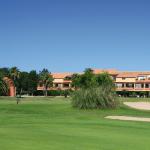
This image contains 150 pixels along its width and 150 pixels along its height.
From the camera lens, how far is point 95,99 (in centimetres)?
4181

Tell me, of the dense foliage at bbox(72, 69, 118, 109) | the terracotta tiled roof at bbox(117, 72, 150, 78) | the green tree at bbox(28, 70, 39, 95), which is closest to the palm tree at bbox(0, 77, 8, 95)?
the green tree at bbox(28, 70, 39, 95)

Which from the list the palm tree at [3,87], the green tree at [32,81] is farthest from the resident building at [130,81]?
the palm tree at [3,87]

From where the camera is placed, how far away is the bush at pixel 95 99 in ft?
137

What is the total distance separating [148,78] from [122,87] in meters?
8.94

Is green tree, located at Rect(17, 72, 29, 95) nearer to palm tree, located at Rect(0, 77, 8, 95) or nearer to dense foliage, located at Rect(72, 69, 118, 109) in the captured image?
palm tree, located at Rect(0, 77, 8, 95)

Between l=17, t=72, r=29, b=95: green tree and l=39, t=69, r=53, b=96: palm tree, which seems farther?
l=39, t=69, r=53, b=96: palm tree

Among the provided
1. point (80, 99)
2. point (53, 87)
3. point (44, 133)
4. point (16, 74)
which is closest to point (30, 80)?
point (16, 74)

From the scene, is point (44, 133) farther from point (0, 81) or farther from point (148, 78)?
point (148, 78)

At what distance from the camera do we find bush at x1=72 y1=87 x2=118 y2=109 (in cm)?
4181

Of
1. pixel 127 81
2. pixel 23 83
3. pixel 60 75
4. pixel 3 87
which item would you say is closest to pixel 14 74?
pixel 23 83

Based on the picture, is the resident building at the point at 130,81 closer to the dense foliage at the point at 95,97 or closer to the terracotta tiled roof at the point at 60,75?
the terracotta tiled roof at the point at 60,75

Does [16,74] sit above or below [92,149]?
above

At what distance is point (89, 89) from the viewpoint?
1671 inches

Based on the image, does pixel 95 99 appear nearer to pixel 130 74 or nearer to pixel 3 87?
pixel 3 87
